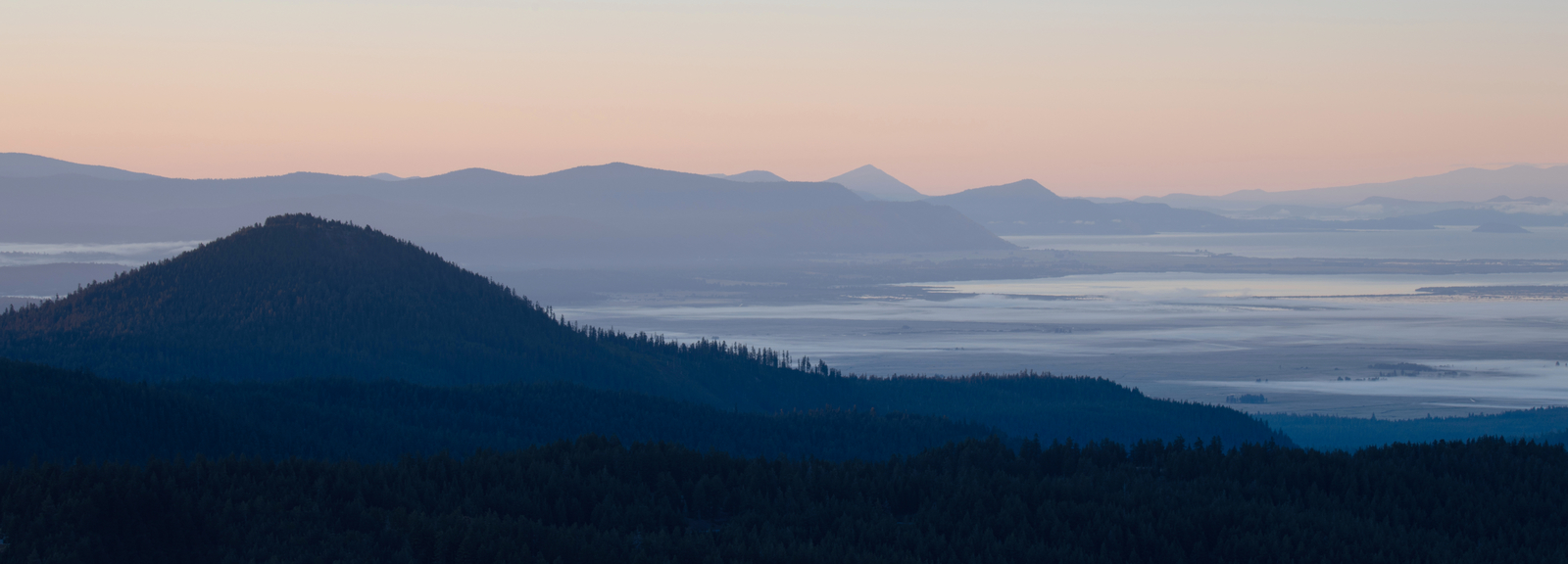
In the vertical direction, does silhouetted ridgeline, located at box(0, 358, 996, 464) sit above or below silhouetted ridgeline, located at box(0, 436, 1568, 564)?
below

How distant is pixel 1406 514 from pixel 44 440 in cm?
9639

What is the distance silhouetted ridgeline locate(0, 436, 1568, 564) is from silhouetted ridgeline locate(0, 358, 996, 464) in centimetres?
2439

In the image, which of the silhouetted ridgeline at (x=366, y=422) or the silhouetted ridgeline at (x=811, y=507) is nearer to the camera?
the silhouetted ridgeline at (x=811, y=507)

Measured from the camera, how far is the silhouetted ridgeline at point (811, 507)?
5081 centimetres

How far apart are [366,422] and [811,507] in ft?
318

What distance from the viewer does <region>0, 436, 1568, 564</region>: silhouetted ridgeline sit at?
50812mm

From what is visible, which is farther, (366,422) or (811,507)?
(366,422)

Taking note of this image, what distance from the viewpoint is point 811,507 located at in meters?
64.1

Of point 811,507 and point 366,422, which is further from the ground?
point 811,507

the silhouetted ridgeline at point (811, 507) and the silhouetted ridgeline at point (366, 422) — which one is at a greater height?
the silhouetted ridgeline at point (811, 507)

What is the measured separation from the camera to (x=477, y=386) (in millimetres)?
186250

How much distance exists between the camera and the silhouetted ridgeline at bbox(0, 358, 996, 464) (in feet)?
389

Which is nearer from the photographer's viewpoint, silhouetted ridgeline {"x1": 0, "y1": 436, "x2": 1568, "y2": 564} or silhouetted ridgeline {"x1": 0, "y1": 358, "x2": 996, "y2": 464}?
silhouetted ridgeline {"x1": 0, "y1": 436, "x2": 1568, "y2": 564}

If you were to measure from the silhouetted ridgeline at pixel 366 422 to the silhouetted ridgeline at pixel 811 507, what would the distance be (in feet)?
80.0
